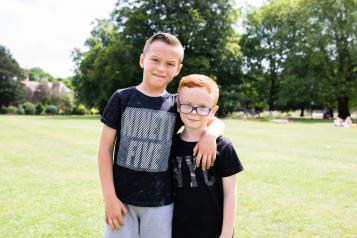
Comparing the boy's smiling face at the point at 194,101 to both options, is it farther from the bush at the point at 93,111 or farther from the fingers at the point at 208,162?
the bush at the point at 93,111

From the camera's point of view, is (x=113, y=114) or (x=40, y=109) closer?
(x=113, y=114)

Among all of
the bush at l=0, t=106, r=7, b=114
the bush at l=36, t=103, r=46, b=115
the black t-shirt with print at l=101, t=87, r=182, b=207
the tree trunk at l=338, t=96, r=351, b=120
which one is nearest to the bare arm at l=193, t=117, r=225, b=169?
the black t-shirt with print at l=101, t=87, r=182, b=207

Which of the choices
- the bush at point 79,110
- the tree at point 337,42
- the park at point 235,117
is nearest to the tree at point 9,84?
the park at point 235,117

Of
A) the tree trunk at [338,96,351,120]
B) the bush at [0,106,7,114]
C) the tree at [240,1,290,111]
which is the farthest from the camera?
the bush at [0,106,7,114]

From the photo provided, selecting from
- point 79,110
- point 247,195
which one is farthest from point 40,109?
point 247,195

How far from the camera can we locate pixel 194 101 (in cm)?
277

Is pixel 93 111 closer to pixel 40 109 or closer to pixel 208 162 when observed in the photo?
pixel 40 109

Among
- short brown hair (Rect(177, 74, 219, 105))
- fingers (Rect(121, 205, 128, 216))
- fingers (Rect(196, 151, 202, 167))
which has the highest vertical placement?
short brown hair (Rect(177, 74, 219, 105))

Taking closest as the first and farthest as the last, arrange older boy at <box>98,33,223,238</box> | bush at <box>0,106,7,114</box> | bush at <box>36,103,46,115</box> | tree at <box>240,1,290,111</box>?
older boy at <box>98,33,223,238</box> < tree at <box>240,1,290,111</box> < bush at <box>0,106,7,114</box> < bush at <box>36,103,46,115</box>

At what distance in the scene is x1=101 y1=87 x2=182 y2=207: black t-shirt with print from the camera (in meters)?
2.75

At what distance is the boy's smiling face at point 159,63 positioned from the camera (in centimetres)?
282

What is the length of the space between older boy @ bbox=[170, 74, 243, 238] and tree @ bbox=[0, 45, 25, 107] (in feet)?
255

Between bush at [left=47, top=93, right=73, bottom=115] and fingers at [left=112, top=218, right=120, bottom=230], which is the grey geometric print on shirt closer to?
fingers at [left=112, top=218, right=120, bottom=230]

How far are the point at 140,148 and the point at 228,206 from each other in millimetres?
741
